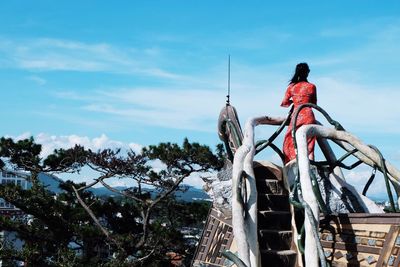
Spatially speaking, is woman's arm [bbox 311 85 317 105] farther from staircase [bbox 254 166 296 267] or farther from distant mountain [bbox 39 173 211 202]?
distant mountain [bbox 39 173 211 202]

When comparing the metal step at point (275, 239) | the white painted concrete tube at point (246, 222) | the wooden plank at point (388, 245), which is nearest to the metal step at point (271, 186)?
the metal step at point (275, 239)

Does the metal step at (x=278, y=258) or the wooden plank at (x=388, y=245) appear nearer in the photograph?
the wooden plank at (x=388, y=245)

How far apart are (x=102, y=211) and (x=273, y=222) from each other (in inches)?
371

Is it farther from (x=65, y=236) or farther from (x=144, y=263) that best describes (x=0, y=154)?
(x=144, y=263)

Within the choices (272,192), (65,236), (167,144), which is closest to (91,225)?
(65,236)

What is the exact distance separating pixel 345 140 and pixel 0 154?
998 centimetres

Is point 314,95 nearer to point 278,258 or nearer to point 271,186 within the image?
point 271,186

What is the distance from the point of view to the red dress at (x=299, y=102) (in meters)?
6.19

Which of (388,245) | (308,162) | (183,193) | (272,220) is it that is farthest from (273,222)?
(183,193)

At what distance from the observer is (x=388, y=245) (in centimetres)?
433

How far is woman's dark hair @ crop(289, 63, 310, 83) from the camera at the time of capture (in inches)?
255

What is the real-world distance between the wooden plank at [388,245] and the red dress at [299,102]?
1.83 m

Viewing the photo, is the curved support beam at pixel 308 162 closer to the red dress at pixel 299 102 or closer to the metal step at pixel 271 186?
the red dress at pixel 299 102

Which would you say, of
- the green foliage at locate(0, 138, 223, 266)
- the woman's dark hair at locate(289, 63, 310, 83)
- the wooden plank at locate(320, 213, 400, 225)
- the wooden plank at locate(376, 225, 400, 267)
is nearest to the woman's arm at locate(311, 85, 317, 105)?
the woman's dark hair at locate(289, 63, 310, 83)
